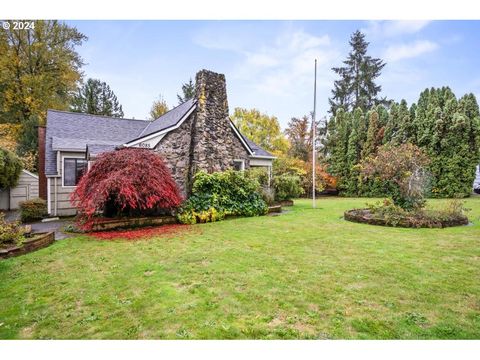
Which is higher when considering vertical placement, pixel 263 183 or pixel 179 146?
pixel 179 146

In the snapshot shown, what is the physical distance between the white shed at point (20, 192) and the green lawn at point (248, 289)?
11.5 m

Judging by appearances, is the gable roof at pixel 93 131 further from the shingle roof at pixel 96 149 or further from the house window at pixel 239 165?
the house window at pixel 239 165

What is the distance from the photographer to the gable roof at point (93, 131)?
36.0 feet

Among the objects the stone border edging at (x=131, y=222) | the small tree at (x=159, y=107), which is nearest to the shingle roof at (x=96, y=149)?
the stone border edging at (x=131, y=222)

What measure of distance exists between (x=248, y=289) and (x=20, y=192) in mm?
16861

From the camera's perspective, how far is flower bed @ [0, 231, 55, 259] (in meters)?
5.38

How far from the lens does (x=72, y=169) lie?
1140 cm

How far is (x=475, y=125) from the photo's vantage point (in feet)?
55.4

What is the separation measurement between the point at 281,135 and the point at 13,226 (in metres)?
19.8

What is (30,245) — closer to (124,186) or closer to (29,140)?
(124,186)

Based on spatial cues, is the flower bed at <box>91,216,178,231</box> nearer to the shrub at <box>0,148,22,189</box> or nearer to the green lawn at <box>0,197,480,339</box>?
the green lawn at <box>0,197,480,339</box>

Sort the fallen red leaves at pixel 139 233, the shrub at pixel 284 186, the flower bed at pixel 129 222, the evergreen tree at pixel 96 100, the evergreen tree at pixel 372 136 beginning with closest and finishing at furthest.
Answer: the fallen red leaves at pixel 139 233, the flower bed at pixel 129 222, the shrub at pixel 284 186, the evergreen tree at pixel 372 136, the evergreen tree at pixel 96 100

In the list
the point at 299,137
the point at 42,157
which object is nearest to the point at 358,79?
the point at 299,137

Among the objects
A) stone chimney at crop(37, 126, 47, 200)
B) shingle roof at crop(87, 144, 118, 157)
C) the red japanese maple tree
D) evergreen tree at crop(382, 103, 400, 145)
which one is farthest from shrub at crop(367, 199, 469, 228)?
stone chimney at crop(37, 126, 47, 200)
